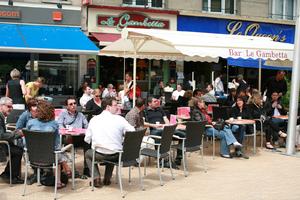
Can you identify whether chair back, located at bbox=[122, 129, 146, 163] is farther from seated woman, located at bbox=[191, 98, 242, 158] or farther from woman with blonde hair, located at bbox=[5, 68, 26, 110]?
woman with blonde hair, located at bbox=[5, 68, 26, 110]

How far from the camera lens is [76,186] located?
7.59m

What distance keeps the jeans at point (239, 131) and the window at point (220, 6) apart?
10323 mm

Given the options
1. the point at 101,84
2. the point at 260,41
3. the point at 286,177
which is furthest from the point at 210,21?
the point at 286,177

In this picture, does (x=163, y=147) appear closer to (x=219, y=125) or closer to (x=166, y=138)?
(x=166, y=138)

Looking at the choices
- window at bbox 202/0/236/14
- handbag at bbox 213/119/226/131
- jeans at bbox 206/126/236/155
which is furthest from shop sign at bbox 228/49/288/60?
window at bbox 202/0/236/14

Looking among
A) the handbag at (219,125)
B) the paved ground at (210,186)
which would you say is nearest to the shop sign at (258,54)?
the handbag at (219,125)

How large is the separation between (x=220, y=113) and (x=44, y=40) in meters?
6.70

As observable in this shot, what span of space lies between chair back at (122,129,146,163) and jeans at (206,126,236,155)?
11.0ft

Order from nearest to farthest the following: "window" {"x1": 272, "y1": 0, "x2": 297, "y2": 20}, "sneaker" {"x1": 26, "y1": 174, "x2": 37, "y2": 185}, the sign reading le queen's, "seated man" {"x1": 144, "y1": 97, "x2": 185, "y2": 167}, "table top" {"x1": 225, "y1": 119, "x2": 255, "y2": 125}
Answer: "sneaker" {"x1": 26, "y1": 174, "x2": 37, "y2": 185} < "seated man" {"x1": 144, "y1": 97, "x2": 185, "y2": 167} < "table top" {"x1": 225, "y1": 119, "x2": 255, "y2": 125} < the sign reading le queen's < "window" {"x1": 272, "y1": 0, "x2": 297, "y2": 20}

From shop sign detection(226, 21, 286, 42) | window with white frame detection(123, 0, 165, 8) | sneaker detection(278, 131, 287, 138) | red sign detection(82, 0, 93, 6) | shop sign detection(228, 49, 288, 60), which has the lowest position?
sneaker detection(278, 131, 287, 138)

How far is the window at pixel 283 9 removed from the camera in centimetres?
2181

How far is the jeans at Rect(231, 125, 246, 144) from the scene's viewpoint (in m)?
10.7

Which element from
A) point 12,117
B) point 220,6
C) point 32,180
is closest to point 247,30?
point 220,6

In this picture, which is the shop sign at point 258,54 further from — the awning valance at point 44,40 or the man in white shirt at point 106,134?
the awning valance at point 44,40
